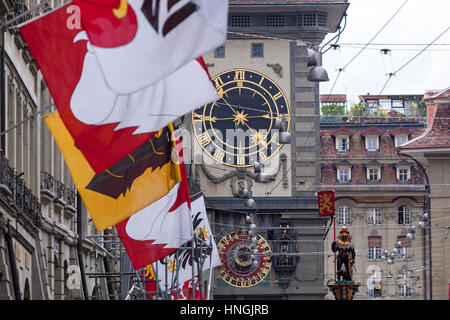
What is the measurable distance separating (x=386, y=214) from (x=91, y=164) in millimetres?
89374

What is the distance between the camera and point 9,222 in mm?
21984

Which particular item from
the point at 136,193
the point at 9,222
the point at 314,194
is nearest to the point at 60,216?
the point at 9,222

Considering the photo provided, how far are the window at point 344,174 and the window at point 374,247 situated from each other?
5.34 m

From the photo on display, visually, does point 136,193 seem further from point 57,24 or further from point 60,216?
point 60,216

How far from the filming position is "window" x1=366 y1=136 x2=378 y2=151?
346ft

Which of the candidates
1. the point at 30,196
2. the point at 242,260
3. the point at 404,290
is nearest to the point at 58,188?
the point at 30,196

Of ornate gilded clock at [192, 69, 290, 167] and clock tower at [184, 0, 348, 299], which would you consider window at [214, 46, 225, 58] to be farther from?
ornate gilded clock at [192, 69, 290, 167]

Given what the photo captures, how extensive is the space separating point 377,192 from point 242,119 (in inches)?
1673

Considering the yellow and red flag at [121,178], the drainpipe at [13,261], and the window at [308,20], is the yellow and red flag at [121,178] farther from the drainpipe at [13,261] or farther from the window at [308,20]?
the window at [308,20]

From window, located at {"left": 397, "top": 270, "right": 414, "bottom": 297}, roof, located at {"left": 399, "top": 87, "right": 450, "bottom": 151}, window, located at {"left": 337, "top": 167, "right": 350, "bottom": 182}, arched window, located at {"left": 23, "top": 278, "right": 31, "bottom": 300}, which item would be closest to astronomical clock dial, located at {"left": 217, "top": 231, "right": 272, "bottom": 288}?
roof, located at {"left": 399, "top": 87, "right": 450, "bottom": 151}

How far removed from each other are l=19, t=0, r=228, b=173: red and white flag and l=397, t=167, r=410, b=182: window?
289 feet

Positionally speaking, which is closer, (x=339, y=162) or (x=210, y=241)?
(x=210, y=241)

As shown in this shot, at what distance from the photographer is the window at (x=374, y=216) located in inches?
4097

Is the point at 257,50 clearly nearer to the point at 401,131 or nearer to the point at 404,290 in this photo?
the point at 401,131
